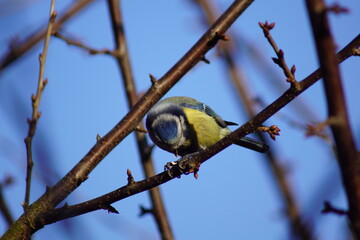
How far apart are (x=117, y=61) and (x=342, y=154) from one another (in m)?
2.98

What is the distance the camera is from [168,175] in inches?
73.4

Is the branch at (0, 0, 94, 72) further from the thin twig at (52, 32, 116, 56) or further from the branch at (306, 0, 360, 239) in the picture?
the branch at (306, 0, 360, 239)

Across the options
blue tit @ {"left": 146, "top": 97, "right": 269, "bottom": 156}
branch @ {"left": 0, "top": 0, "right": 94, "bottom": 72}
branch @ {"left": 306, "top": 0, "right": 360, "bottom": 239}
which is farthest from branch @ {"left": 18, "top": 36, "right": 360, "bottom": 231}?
branch @ {"left": 0, "top": 0, "right": 94, "bottom": 72}

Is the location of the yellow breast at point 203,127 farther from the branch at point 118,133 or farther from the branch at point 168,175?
the branch at point 168,175

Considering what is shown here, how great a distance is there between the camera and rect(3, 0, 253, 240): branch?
1960 mm

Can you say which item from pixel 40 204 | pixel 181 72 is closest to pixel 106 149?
Result: pixel 40 204

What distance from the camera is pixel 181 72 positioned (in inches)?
98.0

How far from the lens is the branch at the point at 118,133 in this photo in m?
1.96

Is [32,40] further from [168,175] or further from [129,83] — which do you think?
[168,175]

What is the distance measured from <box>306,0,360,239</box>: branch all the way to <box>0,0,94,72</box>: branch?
2.76 meters

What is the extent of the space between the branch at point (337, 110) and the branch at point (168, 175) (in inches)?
31.9

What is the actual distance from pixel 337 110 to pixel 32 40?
3.24 m

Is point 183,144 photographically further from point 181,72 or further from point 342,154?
point 342,154

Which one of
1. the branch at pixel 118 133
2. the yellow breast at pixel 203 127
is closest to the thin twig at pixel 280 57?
the branch at pixel 118 133
